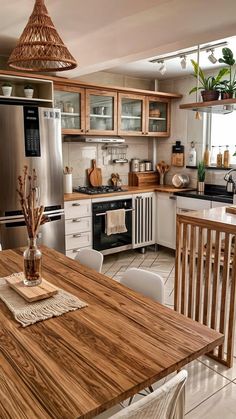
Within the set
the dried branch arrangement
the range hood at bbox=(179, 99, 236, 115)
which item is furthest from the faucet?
the dried branch arrangement

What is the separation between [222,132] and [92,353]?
415 centimetres

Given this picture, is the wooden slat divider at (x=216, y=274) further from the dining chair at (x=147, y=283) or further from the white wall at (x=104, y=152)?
the white wall at (x=104, y=152)

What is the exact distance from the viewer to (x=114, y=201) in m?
4.34

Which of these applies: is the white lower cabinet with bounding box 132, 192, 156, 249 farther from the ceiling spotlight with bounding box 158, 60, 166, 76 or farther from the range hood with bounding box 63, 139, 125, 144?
the ceiling spotlight with bounding box 158, 60, 166, 76

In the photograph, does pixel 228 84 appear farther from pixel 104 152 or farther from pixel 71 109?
pixel 104 152

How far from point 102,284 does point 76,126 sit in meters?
2.82

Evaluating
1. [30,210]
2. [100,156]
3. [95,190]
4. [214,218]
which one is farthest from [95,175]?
[30,210]

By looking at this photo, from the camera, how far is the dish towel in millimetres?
4262

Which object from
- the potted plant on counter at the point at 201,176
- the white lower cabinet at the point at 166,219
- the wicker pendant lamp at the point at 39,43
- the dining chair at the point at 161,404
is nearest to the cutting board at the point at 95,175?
the white lower cabinet at the point at 166,219

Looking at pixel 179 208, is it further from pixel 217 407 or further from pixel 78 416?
pixel 78 416

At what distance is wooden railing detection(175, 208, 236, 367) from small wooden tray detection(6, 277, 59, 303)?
1.17 metres

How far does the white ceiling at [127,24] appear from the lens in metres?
2.43

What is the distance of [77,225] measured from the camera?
4035mm

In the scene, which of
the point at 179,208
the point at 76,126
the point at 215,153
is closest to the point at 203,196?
the point at 179,208
